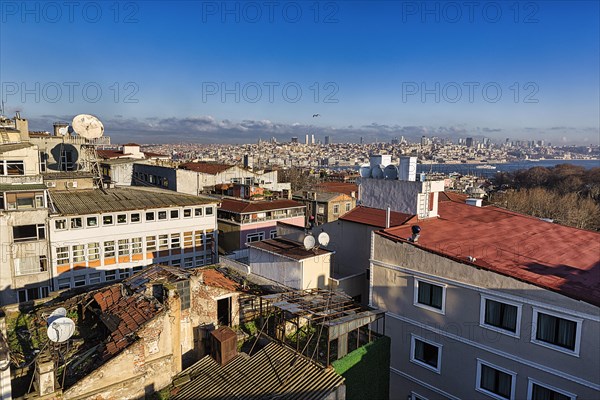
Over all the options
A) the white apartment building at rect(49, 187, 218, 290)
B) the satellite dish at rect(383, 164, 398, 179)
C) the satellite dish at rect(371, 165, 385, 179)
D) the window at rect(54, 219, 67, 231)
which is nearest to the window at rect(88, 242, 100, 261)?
the white apartment building at rect(49, 187, 218, 290)

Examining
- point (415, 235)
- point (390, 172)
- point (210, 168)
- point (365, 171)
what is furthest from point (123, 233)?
point (210, 168)

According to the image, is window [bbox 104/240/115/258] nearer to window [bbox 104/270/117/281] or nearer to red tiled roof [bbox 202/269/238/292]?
window [bbox 104/270/117/281]

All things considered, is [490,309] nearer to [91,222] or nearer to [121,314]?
[121,314]

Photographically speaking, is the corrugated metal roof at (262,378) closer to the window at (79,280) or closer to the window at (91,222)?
the window at (79,280)

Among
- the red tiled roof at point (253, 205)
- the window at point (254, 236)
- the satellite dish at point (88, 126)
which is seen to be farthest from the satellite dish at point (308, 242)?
the satellite dish at point (88, 126)

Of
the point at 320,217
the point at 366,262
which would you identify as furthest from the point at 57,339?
the point at 320,217

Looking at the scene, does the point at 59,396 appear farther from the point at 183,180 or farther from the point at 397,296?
the point at 183,180
